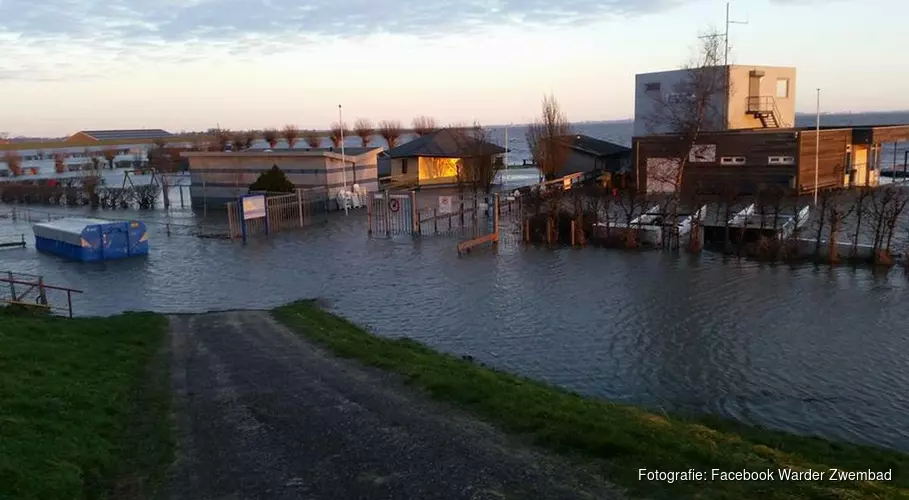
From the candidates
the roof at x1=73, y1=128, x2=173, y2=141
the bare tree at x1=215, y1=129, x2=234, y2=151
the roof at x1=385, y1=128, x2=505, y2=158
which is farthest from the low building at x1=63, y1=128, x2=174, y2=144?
the roof at x1=385, y1=128, x2=505, y2=158

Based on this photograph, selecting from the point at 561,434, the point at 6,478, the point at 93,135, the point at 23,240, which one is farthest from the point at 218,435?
the point at 93,135

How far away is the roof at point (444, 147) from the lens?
162ft

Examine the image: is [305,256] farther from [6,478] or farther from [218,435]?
[6,478]

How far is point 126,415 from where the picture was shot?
9.60 meters

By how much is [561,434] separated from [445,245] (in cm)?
1829

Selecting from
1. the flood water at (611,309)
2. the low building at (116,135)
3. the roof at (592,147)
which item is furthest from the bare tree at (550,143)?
the low building at (116,135)

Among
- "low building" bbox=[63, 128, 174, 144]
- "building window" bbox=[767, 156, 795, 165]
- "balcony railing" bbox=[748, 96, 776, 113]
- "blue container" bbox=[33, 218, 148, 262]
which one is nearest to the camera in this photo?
"blue container" bbox=[33, 218, 148, 262]

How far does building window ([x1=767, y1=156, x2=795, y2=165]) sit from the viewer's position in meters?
35.6

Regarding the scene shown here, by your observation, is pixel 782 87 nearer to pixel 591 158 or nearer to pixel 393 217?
pixel 591 158

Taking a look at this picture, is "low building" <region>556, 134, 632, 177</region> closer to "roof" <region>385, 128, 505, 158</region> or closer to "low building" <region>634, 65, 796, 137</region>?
"low building" <region>634, 65, 796, 137</region>

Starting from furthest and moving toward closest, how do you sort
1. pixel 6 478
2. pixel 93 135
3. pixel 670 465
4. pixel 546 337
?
pixel 93 135 < pixel 546 337 < pixel 670 465 < pixel 6 478

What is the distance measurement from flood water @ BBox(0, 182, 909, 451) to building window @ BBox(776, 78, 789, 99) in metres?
30.0

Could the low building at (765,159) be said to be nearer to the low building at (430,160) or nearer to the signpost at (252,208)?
the low building at (430,160)

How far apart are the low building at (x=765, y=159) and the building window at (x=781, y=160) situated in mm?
46
